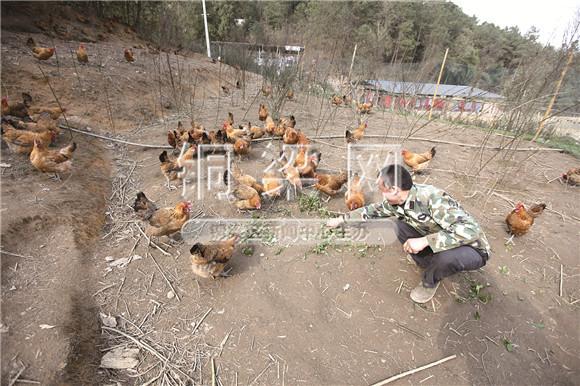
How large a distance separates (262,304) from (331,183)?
208 cm

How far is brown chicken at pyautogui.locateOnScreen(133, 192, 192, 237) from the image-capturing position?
3170 mm

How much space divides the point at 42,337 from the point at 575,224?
260 inches

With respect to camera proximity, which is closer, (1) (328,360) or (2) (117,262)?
(1) (328,360)

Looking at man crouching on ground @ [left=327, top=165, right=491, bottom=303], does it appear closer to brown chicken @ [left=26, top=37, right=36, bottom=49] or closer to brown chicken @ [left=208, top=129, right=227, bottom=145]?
brown chicken @ [left=208, top=129, right=227, bottom=145]

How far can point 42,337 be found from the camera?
205 cm

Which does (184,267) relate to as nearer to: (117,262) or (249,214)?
(117,262)

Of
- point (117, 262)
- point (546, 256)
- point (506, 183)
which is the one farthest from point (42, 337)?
point (506, 183)

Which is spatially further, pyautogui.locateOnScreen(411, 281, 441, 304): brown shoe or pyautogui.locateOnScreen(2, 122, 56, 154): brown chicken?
pyautogui.locateOnScreen(2, 122, 56, 154): brown chicken

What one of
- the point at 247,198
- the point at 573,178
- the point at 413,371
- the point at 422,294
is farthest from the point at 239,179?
the point at 573,178

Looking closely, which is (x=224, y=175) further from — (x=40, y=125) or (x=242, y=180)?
(x=40, y=125)

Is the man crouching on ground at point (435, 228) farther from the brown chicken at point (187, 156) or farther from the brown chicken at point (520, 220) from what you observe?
the brown chicken at point (187, 156)

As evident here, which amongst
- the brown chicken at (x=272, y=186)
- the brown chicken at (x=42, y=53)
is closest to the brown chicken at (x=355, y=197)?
the brown chicken at (x=272, y=186)

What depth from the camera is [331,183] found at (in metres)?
4.11

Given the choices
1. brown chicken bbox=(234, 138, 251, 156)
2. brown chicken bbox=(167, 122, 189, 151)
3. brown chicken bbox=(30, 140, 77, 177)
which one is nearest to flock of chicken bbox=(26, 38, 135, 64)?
brown chicken bbox=(167, 122, 189, 151)
